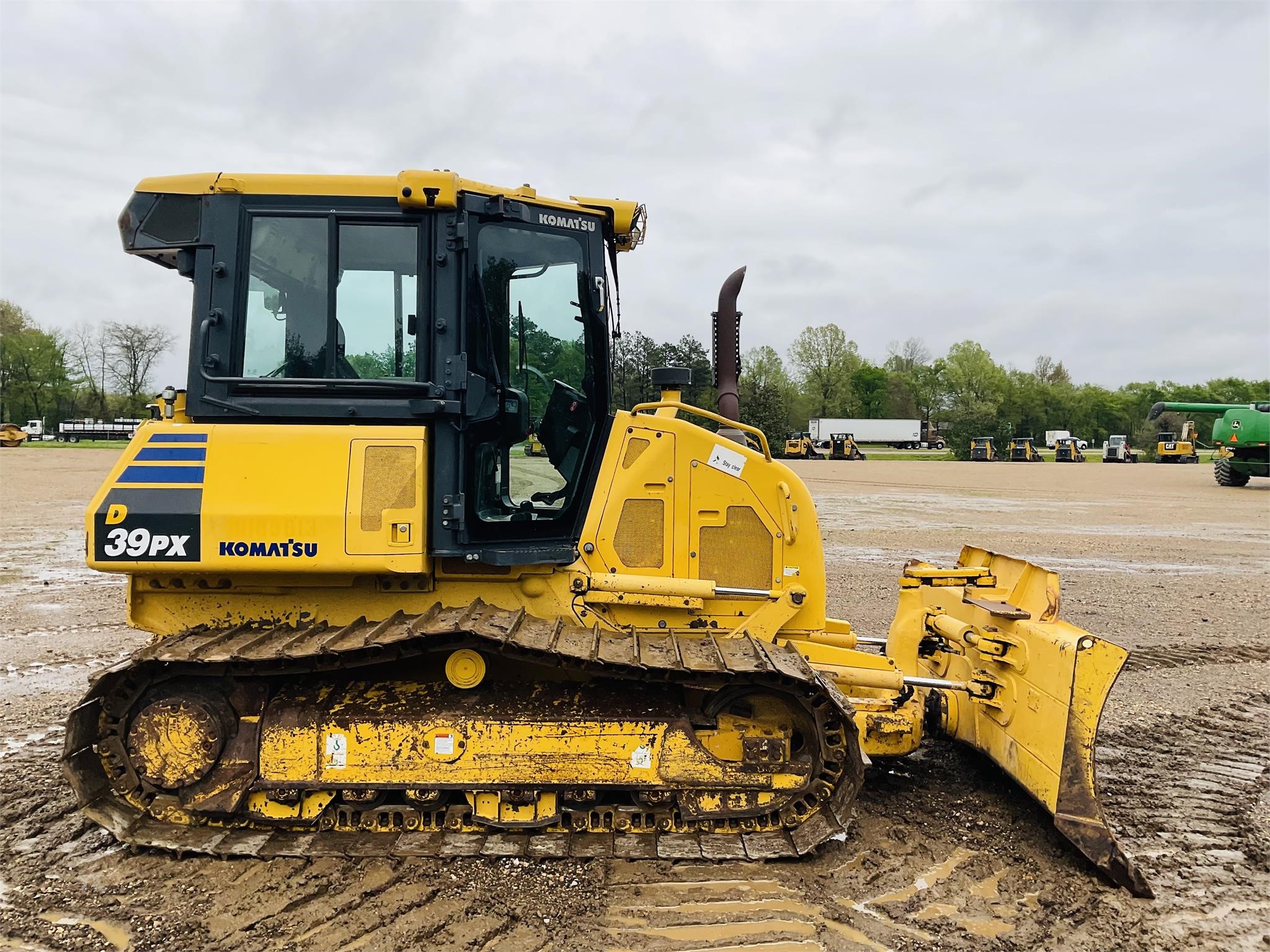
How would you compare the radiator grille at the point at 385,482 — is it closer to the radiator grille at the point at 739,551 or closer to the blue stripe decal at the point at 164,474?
the blue stripe decal at the point at 164,474

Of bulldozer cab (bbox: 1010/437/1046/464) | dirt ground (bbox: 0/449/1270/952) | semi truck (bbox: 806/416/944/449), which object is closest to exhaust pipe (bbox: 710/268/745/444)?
dirt ground (bbox: 0/449/1270/952)

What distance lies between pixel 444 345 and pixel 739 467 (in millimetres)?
1753

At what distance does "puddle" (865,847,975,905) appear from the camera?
3537 mm

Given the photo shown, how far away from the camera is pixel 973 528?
16875mm

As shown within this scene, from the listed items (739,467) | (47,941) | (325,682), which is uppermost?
(739,467)

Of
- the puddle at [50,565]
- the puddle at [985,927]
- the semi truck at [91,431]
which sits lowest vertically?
the puddle at [985,927]

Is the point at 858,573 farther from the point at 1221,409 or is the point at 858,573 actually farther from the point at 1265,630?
the point at 1221,409

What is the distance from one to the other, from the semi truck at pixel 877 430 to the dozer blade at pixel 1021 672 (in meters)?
69.4

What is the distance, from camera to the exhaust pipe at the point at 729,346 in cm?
489

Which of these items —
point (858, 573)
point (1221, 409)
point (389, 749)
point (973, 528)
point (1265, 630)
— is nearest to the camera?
point (389, 749)

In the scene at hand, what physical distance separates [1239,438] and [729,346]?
99.0ft

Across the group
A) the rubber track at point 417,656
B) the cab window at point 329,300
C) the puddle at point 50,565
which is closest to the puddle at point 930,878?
the rubber track at point 417,656

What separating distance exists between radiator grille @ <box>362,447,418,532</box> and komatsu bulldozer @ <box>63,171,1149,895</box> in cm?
2

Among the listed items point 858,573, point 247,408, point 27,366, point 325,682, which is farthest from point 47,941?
point 27,366
